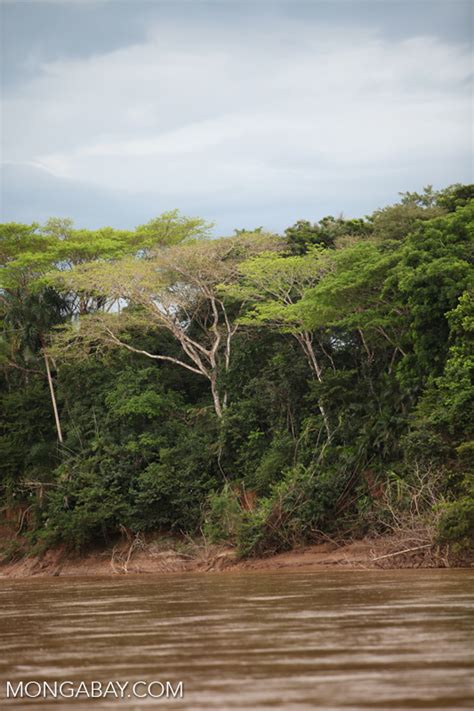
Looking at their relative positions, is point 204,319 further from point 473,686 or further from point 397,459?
point 473,686

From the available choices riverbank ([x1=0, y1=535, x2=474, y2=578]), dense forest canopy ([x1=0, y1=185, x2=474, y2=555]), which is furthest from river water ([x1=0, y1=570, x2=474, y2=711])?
dense forest canopy ([x1=0, y1=185, x2=474, y2=555])

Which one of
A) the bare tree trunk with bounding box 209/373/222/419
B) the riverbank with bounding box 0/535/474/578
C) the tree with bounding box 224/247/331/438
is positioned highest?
the tree with bounding box 224/247/331/438

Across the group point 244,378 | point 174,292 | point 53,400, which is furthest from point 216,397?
point 53,400

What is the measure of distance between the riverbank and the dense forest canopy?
0.45 meters

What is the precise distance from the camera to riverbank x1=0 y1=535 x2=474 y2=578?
768 inches

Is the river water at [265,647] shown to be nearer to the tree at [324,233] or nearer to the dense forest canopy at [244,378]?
the dense forest canopy at [244,378]

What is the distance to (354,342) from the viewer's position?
93.1 ft

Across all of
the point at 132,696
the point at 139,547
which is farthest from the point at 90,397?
the point at 132,696

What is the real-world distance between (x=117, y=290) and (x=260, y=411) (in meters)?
5.96

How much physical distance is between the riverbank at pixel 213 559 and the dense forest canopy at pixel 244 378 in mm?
447

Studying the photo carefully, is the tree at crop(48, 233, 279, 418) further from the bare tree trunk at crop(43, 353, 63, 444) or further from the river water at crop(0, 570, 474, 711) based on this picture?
the river water at crop(0, 570, 474, 711)

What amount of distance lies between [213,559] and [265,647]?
17.5m

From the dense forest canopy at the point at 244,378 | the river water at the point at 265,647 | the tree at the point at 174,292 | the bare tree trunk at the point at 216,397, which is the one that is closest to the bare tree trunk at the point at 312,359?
the dense forest canopy at the point at 244,378

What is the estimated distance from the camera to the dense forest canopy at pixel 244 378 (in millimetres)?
22031
